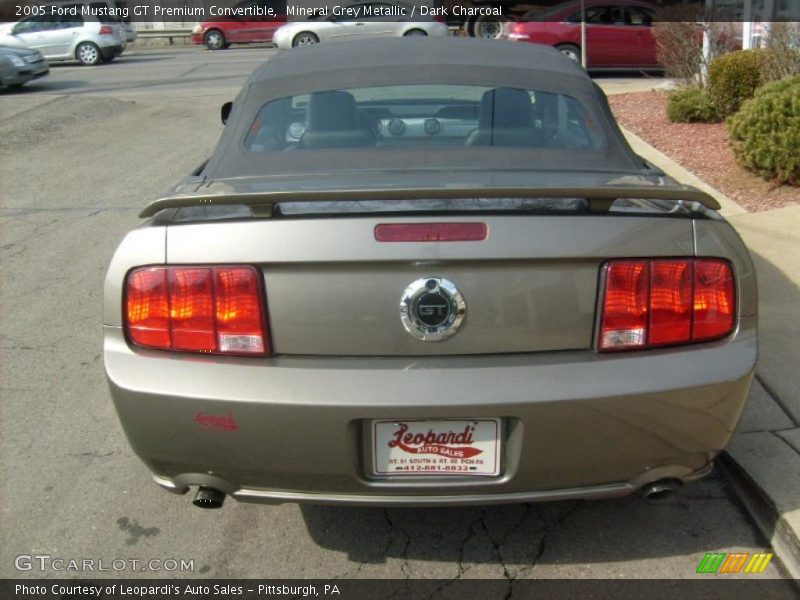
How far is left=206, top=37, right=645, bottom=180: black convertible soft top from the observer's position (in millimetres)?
3326

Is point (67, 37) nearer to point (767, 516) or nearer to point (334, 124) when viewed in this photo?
point (334, 124)

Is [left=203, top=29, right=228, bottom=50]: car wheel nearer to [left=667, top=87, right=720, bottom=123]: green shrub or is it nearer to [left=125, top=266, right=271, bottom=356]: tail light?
[left=667, top=87, right=720, bottom=123]: green shrub

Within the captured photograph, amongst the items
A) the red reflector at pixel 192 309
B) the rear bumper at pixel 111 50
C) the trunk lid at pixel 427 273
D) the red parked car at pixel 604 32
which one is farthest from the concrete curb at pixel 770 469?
the rear bumper at pixel 111 50

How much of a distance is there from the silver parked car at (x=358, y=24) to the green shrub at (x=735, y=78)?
13823 millimetres

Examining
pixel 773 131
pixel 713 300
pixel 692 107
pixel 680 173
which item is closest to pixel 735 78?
pixel 692 107

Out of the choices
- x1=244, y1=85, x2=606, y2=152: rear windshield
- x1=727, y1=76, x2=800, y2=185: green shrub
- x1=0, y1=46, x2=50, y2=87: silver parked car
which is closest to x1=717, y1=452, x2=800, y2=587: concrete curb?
x1=244, y1=85, x2=606, y2=152: rear windshield

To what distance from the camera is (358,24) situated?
24.0 m

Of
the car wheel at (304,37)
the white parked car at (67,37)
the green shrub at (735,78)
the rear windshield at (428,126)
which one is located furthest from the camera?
the white parked car at (67,37)

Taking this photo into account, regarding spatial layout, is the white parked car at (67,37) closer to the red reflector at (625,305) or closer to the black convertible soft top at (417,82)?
the black convertible soft top at (417,82)

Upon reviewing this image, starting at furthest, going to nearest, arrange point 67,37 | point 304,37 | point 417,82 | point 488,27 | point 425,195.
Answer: point 67,37 < point 304,37 < point 488,27 < point 417,82 < point 425,195

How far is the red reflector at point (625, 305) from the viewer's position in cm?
263

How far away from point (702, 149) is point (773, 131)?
7.35ft

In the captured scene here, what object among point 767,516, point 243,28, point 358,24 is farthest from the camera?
point 243,28

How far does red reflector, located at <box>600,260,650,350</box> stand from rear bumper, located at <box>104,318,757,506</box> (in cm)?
5
